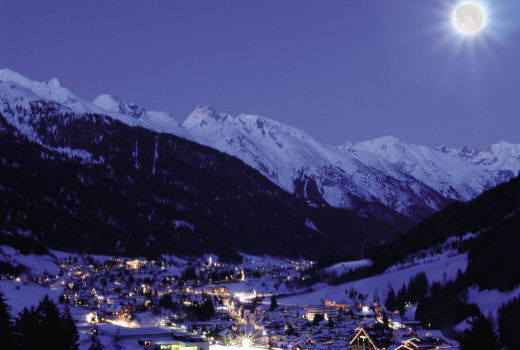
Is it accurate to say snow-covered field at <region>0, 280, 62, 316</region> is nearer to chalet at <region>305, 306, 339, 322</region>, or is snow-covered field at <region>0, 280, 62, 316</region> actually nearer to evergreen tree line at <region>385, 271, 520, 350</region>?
chalet at <region>305, 306, 339, 322</region>

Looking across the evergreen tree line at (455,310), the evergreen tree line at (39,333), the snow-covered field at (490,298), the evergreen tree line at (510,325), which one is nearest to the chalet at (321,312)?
the evergreen tree line at (455,310)

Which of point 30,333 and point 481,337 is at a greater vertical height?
point 30,333

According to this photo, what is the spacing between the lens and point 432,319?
5330 inches

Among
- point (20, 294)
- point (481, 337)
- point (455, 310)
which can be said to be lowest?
point (481, 337)

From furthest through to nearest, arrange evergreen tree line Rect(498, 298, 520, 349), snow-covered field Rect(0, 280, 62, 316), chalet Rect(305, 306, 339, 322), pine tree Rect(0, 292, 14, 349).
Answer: chalet Rect(305, 306, 339, 322) < snow-covered field Rect(0, 280, 62, 316) < evergreen tree line Rect(498, 298, 520, 349) < pine tree Rect(0, 292, 14, 349)

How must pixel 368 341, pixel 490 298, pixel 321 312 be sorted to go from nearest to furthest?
pixel 368 341 → pixel 490 298 → pixel 321 312

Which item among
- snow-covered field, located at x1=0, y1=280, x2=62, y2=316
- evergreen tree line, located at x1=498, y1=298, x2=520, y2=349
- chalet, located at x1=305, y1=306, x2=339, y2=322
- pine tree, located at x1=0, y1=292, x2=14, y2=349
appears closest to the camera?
pine tree, located at x1=0, y1=292, x2=14, y2=349

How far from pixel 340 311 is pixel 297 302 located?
40.4 meters

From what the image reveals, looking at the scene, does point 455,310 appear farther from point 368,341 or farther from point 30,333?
point 30,333

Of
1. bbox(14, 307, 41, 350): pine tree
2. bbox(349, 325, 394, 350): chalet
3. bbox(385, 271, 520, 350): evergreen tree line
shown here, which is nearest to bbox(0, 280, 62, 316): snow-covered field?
bbox(349, 325, 394, 350): chalet

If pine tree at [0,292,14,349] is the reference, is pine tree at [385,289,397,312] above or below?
above

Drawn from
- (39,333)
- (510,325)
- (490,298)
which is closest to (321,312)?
(490,298)

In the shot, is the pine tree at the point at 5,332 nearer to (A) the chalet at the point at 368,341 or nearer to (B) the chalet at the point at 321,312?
(A) the chalet at the point at 368,341

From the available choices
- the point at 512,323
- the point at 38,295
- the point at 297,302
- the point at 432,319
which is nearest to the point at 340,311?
the point at 432,319
